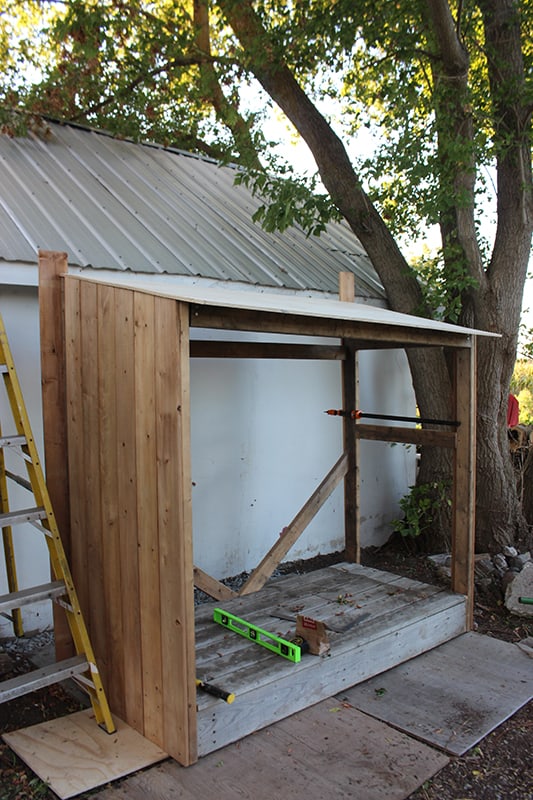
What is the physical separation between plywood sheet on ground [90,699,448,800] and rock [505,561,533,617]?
2.02 metres

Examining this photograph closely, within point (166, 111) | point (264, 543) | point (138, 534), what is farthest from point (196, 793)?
point (166, 111)

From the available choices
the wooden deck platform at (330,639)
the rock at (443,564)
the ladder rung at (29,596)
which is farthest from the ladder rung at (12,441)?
the rock at (443,564)

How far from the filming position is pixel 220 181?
7.59m

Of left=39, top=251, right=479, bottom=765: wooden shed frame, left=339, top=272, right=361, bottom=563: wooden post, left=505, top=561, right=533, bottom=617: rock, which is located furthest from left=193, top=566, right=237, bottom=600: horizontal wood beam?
left=505, top=561, right=533, bottom=617: rock

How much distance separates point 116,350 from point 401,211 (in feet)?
14.6

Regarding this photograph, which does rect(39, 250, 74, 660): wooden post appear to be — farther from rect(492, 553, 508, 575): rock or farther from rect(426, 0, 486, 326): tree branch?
rect(492, 553, 508, 575): rock

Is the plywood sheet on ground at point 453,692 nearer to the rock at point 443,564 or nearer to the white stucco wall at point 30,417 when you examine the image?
the rock at point 443,564

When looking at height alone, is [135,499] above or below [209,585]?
above

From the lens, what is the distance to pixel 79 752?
3.08 metres

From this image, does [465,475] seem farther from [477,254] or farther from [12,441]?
[12,441]

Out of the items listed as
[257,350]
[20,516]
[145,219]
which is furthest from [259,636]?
[145,219]

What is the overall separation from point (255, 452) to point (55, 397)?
8.40ft

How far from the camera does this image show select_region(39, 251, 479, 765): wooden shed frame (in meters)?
2.94

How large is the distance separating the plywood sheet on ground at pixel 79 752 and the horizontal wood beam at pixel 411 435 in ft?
9.39
